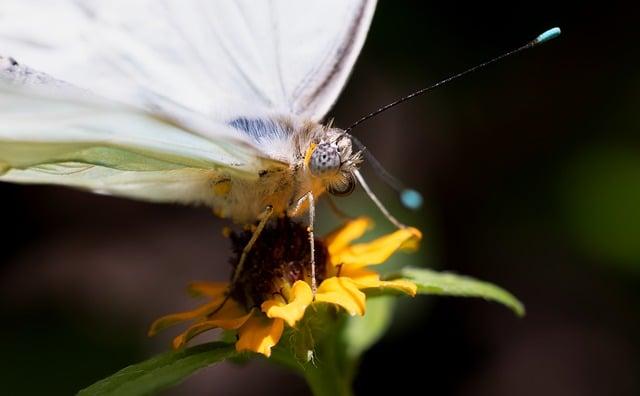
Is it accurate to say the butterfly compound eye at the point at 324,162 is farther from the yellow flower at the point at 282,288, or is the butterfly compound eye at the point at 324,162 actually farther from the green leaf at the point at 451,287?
the green leaf at the point at 451,287

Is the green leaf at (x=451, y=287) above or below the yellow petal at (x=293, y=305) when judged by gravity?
above

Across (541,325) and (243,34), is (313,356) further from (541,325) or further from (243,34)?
(541,325)

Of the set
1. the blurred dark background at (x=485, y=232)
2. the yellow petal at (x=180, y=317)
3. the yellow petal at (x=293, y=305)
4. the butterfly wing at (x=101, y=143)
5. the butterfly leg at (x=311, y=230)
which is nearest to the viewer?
the butterfly wing at (x=101, y=143)

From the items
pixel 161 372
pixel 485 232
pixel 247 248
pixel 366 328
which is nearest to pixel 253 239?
pixel 247 248

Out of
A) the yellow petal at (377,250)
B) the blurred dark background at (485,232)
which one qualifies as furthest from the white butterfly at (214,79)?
the blurred dark background at (485,232)

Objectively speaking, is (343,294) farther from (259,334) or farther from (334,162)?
(334,162)

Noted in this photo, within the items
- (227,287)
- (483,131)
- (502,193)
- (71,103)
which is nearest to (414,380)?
(502,193)

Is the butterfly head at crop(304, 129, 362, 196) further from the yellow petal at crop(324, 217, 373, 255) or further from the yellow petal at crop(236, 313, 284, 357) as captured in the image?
the yellow petal at crop(236, 313, 284, 357)
